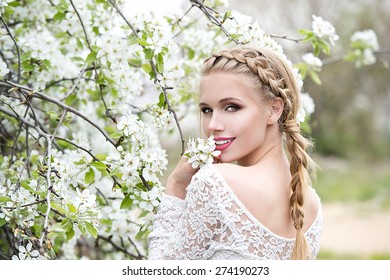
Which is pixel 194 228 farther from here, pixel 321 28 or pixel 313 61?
pixel 313 61

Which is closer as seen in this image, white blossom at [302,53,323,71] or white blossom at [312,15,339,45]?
white blossom at [312,15,339,45]

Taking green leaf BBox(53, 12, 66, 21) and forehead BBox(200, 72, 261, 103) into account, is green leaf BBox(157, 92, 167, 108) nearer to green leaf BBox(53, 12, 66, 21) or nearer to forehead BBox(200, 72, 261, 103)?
forehead BBox(200, 72, 261, 103)

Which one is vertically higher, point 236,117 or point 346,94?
point 346,94

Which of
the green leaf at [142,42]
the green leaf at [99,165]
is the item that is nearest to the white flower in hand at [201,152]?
the green leaf at [99,165]

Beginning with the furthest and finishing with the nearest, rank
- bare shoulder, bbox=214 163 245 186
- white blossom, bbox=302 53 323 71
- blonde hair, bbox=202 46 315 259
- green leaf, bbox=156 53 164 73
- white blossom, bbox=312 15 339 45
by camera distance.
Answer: white blossom, bbox=302 53 323 71
white blossom, bbox=312 15 339 45
green leaf, bbox=156 53 164 73
blonde hair, bbox=202 46 315 259
bare shoulder, bbox=214 163 245 186

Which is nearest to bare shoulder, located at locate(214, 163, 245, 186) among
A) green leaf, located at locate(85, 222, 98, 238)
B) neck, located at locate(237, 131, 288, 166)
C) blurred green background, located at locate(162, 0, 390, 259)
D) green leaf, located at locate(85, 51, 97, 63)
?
neck, located at locate(237, 131, 288, 166)

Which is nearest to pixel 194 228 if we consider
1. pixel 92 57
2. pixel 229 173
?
pixel 229 173

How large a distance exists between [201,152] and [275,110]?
244 millimetres

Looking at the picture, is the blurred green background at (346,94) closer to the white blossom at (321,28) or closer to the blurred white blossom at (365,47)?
the blurred white blossom at (365,47)

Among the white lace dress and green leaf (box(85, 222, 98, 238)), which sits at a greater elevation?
the white lace dress

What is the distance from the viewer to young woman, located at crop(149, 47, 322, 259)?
5.45 ft

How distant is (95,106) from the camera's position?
117 inches

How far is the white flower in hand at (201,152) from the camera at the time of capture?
67.7 inches
